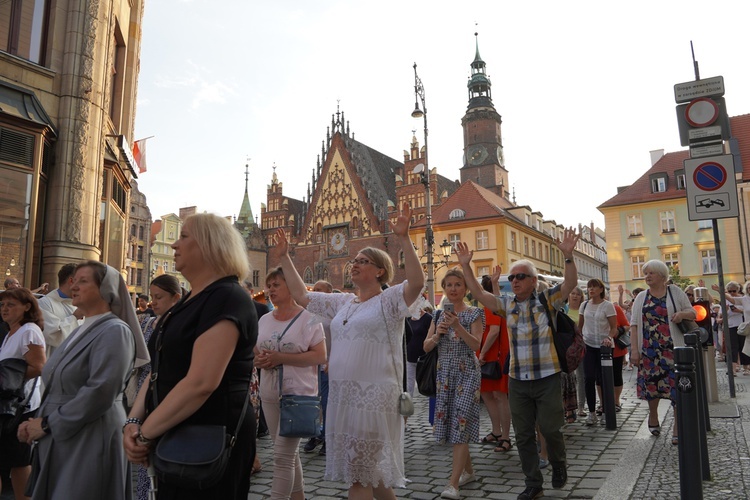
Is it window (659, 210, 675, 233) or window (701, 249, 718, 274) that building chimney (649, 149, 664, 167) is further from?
window (701, 249, 718, 274)

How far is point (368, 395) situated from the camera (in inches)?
143

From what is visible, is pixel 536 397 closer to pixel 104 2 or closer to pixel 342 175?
pixel 104 2

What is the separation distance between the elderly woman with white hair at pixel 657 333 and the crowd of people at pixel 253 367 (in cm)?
2

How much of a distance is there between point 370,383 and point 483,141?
69655mm

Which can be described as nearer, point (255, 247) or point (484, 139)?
point (255, 247)

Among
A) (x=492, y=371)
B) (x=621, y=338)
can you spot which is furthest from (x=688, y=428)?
(x=621, y=338)

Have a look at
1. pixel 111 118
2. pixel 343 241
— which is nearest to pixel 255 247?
pixel 343 241

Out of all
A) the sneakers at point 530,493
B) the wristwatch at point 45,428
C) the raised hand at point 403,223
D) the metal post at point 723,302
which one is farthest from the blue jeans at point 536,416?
the metal post at point 723,302

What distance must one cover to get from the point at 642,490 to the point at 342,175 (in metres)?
52.0

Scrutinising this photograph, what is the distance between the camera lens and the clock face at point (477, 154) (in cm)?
6962

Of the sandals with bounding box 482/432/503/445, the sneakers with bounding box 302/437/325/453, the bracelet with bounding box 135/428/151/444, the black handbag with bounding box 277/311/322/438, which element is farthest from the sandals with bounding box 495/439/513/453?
the bracelet with bounding box 135/428/151/444

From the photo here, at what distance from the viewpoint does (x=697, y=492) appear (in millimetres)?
3479

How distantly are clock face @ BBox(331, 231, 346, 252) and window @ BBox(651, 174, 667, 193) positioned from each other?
86.3 feet

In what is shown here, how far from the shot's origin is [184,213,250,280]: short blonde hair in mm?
2637
